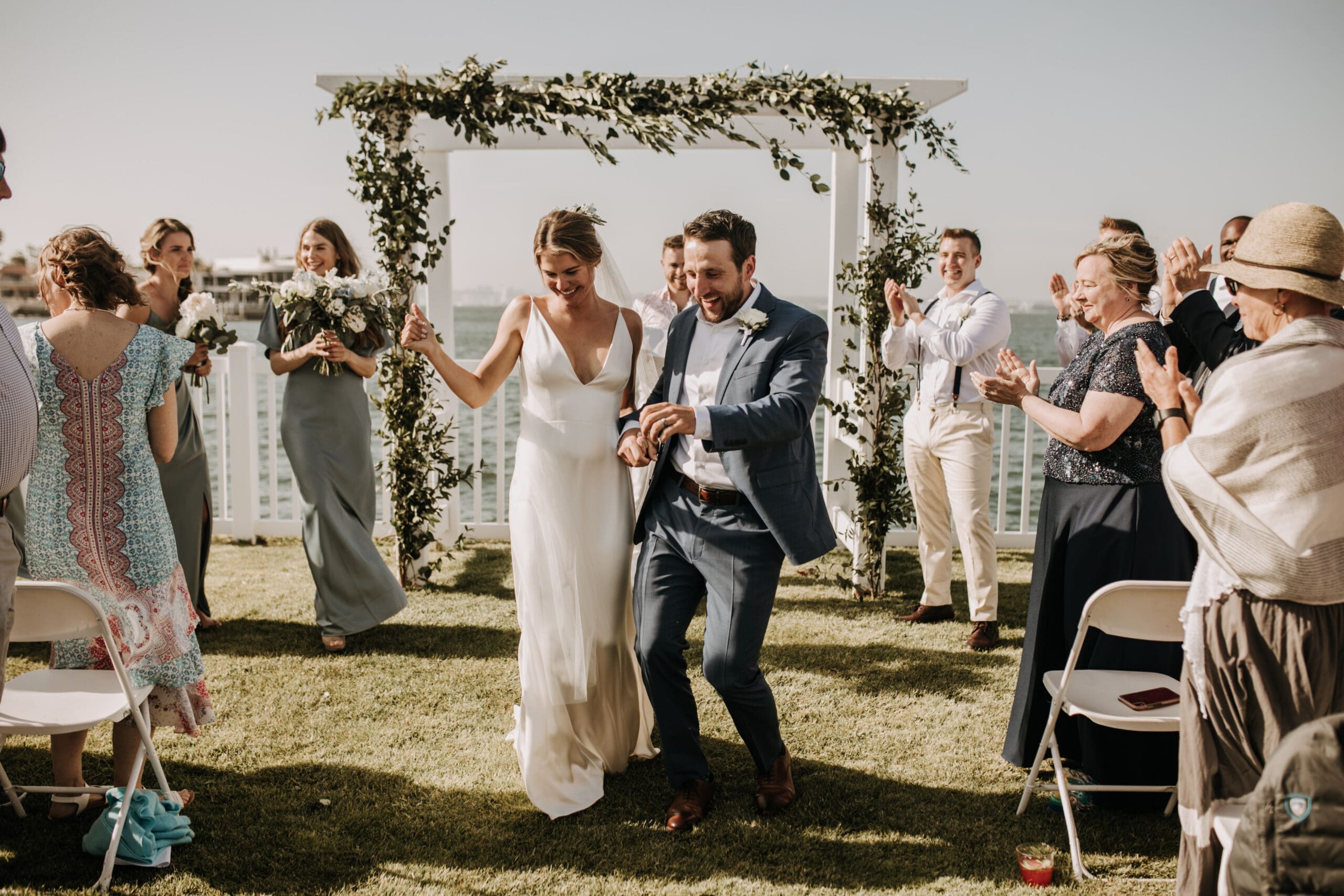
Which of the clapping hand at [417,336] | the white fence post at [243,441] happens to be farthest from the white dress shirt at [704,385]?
the white fence post at [243,441]

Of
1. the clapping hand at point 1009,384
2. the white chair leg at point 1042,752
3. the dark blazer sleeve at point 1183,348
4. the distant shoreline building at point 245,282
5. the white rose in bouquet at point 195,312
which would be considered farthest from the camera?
the distant shoreline building at point 245,282

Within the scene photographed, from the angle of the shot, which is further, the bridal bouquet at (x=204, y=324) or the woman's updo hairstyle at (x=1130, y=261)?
the bridal bouquet at (x=204, y=324)

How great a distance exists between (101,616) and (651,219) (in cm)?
2424

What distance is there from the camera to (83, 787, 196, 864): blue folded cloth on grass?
2.91 m

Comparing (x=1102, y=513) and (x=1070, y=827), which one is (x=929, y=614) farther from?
(x=1070, y=827)

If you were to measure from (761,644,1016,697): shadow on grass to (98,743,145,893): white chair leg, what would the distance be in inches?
113

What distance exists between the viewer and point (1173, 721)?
2.86 metres

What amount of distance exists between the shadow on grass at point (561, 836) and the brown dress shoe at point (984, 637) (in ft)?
5.63

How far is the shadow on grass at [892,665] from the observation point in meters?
4.66

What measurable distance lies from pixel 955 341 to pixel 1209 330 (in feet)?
6.07

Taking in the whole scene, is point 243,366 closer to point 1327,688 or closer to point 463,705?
point 463,705

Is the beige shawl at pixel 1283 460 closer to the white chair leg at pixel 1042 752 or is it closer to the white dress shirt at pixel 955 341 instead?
the white chair leg at pixel 1042 752

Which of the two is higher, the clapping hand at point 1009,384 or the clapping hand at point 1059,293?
the clapping hand at point 1059,293

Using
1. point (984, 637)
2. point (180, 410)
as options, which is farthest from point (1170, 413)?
point (180, 410)
